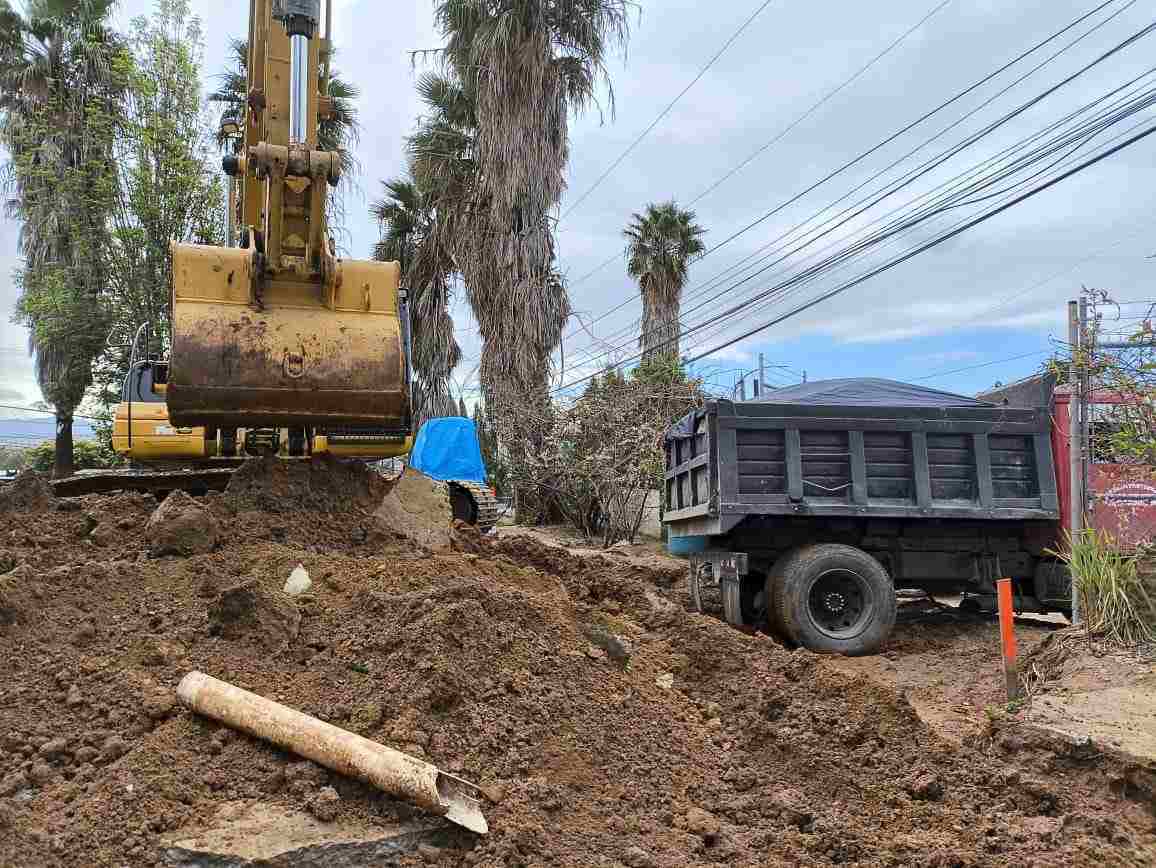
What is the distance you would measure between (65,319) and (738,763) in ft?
60.4

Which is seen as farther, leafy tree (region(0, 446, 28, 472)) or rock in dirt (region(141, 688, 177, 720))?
leafy tree (region(0, 446, 28, 472))

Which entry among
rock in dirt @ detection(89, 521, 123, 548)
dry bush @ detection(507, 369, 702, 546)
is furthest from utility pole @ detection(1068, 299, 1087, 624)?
dry bush @ detection(507, 369, 702, 546)

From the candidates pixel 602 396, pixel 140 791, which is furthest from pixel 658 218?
pixel 140 791

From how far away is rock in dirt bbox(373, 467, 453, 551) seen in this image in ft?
24.0

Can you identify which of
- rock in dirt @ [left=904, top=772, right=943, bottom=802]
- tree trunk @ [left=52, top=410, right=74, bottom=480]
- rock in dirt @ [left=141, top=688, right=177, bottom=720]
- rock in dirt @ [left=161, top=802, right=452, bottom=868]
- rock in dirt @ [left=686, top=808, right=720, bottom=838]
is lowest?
rock in dirt @ [left=686, top=808, right=720, bottom=838]

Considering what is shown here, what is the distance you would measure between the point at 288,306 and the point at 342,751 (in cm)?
373

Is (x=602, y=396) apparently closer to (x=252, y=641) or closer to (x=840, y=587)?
(x=840, y=587)

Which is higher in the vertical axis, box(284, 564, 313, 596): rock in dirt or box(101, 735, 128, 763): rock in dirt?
box(284, 564, 313, 596): rock in dirt

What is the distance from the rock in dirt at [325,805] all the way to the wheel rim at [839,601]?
199 inches

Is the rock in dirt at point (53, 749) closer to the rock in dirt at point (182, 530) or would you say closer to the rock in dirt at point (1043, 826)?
the rock in dirt at point (182, 530)

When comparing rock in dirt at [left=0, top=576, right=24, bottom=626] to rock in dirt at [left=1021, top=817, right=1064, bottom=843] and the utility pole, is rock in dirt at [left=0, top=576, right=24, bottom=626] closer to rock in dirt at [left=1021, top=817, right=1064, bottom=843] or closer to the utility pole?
rock in dirt at [left=1021, top=817, right=1064, bottom=843]

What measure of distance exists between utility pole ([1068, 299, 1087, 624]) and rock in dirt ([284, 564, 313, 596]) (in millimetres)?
5018

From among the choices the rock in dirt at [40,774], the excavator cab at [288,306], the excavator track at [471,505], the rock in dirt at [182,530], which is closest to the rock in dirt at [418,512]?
the excavator cab at [288,306]

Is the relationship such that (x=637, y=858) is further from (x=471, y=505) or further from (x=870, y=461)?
(x=471, y=505)
